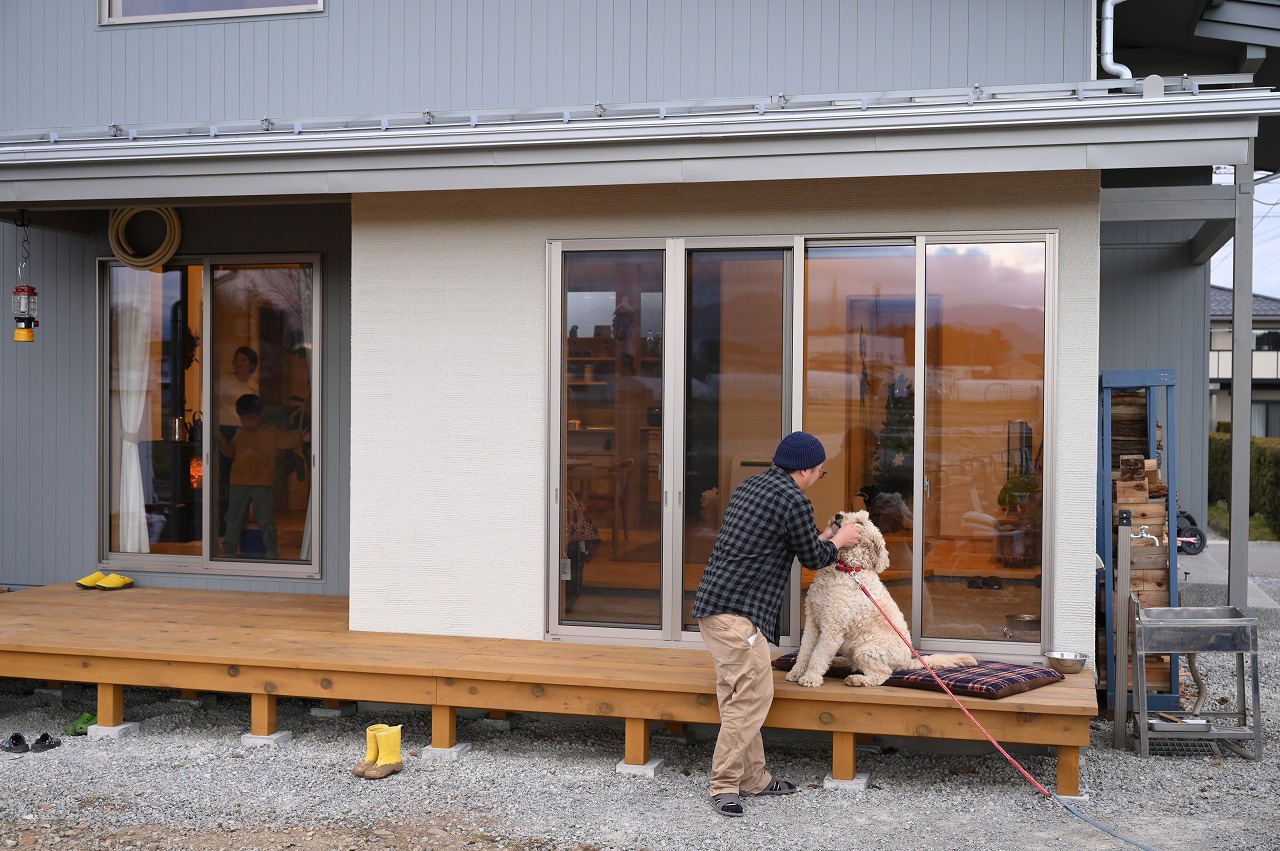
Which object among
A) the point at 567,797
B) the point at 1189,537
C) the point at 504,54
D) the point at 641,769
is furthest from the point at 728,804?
the point at 504,54

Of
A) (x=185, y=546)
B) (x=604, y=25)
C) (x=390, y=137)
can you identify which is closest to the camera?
(x=390, y=137)

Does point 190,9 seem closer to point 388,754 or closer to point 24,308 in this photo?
point 24,308

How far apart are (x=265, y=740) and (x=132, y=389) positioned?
10.2 ft

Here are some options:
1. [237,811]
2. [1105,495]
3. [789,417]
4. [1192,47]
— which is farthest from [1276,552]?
[237,811]

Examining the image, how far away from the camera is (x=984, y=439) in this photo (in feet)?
17.7

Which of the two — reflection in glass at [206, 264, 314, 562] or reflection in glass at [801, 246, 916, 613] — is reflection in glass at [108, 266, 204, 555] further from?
reflection in glass at [801, 246, 916, 613]

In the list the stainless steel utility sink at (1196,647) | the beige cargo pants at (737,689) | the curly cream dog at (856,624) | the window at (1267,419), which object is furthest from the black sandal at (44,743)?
A: the window at (1267,419)

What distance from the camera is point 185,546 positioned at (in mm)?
7496

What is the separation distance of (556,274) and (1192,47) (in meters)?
5.76

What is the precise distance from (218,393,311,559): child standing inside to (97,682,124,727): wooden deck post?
5.55 ft

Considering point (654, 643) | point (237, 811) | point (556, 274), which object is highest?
point (556, 274)

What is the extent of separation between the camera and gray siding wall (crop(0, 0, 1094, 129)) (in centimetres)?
645

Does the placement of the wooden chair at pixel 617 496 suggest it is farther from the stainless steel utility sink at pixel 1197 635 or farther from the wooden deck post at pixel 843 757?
the stainless steel utility sink at pixel 1197 635

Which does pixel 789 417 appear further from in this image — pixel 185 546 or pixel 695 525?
pixel 185 546
